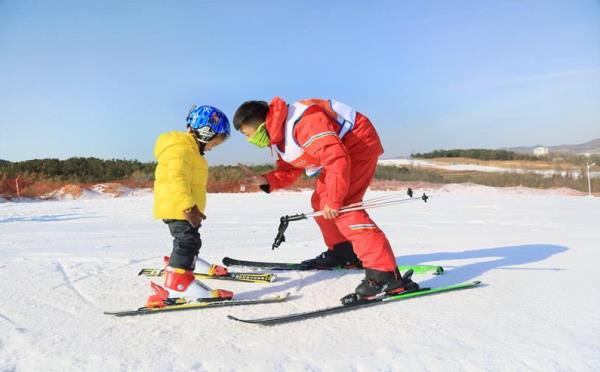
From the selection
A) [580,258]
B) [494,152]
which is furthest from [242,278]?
[494,152]

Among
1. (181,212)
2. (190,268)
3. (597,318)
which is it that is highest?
(181,212)

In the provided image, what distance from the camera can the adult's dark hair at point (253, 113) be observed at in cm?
312

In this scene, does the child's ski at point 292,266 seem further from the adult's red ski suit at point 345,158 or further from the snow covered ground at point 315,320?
the adult's red ski suit at point 345,158

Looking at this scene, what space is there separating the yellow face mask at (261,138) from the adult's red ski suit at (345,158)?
0.18ft

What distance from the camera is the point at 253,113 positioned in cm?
312

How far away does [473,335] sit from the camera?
2318 millimetres

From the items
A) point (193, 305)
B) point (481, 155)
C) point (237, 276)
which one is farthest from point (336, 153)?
point (481, 155)

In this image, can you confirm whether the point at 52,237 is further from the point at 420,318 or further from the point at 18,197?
the point at 18,197

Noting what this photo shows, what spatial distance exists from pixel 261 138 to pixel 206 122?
0.41 meters

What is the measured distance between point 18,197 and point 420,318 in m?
17.0

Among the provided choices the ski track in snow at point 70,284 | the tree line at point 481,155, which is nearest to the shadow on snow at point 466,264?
the ski track in snow at point 70,284

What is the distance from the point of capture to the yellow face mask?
123 inches

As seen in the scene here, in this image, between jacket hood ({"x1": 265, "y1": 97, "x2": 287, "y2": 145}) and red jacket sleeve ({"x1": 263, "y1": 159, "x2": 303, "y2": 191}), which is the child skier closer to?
jacket hood ({"x1": 265, "y1": 97, "x2": 287, "y2": 145})

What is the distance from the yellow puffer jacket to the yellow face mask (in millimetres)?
408
